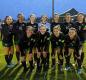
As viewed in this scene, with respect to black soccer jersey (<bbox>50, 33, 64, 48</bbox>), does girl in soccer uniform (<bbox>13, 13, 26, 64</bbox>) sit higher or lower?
higher

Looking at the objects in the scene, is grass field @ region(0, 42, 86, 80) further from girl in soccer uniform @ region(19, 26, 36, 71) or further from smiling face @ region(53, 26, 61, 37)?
smiling face @ region(53, 26, 61, 37)

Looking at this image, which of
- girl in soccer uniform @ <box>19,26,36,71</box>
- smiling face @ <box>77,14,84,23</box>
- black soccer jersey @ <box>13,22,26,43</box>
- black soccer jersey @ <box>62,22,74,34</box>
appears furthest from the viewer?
black soccer jersey @ <box>62,22,74,34</box>

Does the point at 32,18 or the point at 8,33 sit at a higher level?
the point at 32,18

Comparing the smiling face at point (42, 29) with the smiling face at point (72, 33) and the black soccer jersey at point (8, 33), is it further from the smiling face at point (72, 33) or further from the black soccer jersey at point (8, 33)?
the black soccer jersey at point (8, 33)

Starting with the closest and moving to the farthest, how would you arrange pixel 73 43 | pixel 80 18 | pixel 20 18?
pixel 73 43 → pixel 80 18 → pixel 20 18

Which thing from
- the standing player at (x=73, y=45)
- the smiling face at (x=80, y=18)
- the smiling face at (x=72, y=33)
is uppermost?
the smiling face at (x=80, y=18)

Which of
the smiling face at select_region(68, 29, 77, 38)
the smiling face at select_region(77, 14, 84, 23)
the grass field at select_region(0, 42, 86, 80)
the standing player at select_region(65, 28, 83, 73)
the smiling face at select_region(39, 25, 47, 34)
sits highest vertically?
the smiling face at select_region(77, 14, 84, 23)

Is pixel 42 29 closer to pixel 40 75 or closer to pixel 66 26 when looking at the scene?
pixel 40 75

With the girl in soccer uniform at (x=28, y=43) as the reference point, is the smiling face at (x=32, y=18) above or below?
above

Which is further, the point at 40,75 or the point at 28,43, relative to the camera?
the point at 28,43

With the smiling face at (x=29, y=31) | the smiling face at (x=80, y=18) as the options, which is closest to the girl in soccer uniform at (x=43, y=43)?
the smiling face at (x=29, y=31)

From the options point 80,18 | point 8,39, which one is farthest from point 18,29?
point 80,18

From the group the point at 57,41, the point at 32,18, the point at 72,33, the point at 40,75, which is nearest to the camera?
the point at 40,75

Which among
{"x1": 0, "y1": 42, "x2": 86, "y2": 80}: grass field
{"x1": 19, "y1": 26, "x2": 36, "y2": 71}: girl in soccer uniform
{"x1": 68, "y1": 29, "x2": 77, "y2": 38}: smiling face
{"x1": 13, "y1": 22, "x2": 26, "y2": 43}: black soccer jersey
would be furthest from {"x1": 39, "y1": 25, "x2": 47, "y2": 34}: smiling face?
{"x1": 0, "y1": 42, "x2": 86, "y2": 80}: grass field
